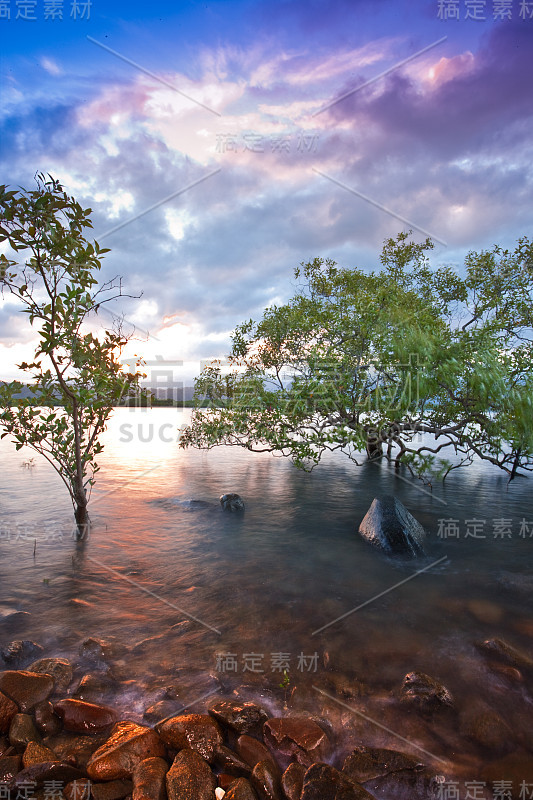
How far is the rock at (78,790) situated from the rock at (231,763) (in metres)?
1.17

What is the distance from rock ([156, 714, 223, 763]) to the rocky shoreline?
0.03ft

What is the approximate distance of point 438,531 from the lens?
11.5 meters

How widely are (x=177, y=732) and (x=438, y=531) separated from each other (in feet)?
31.6

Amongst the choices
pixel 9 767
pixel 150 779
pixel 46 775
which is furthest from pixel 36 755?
pixel 150 779

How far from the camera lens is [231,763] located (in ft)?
12.5

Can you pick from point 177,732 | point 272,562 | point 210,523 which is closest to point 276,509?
point 210,523

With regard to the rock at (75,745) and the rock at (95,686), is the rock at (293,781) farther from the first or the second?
the rock at (95,686)

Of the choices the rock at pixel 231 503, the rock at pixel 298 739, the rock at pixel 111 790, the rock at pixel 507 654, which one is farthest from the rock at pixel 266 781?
the rock at pixel 231 503

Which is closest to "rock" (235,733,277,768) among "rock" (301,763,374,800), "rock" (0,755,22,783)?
"rock" (301,763,374,800)

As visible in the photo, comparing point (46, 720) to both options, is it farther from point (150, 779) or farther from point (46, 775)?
point (150, 779)

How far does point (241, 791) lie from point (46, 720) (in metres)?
2.26

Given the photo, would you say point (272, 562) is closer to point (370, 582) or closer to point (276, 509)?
point (370, 582)

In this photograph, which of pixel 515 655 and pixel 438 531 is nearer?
pixel 515 655

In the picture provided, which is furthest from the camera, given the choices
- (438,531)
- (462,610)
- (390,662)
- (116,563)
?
(438,531)
